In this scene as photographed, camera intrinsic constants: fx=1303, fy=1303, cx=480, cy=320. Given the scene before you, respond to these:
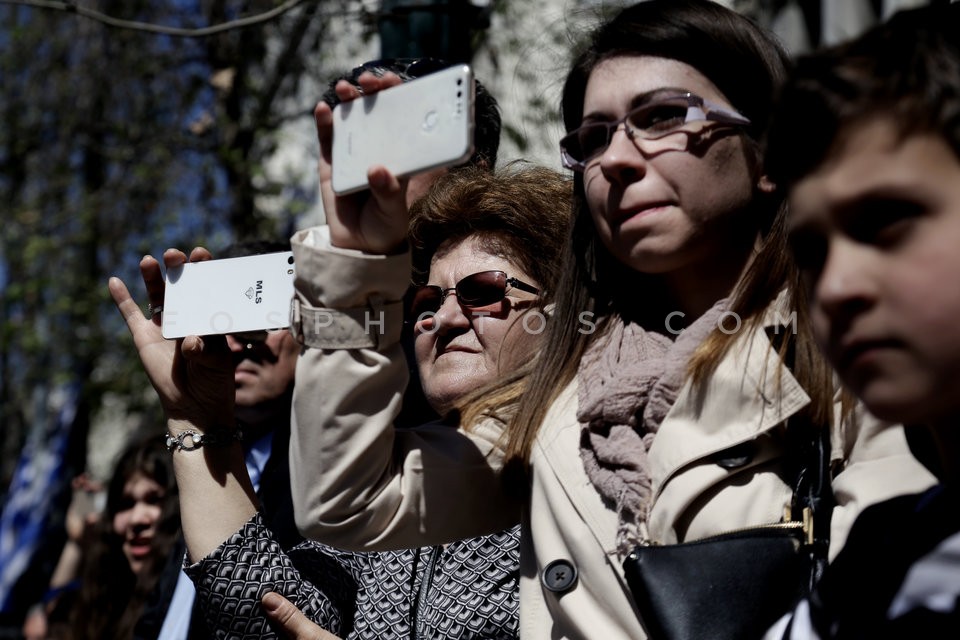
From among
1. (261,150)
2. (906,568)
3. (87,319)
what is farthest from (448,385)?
(87,319)

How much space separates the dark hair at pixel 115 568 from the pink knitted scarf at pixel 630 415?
9.47 feet

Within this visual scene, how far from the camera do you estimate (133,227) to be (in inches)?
375

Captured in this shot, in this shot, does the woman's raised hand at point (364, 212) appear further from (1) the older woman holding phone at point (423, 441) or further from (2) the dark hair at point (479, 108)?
(2) the dark hair at point (479, 108)

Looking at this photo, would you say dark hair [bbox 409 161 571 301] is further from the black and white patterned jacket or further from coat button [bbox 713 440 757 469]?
coat button [bbox 713 440 757 469]

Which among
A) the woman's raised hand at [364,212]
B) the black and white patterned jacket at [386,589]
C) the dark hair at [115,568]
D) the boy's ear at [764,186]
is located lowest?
the dark hair at [115,568]

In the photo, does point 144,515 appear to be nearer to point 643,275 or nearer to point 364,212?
point 643,275

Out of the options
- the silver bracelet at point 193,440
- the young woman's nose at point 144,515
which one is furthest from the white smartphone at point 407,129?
the young woman's nose at point 144,515

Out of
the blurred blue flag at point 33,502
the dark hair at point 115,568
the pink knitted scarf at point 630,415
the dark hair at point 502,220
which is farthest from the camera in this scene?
the blurred blue flag at point 33,502

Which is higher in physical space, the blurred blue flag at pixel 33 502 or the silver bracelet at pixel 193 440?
the silver bracelet at pixel 193 440

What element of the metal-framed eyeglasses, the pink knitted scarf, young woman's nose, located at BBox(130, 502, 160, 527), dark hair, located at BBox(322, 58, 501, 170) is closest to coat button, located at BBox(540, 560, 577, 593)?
the pink knitted scarf

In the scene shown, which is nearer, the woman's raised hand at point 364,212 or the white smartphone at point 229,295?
the woman's raised hand at point 364,212

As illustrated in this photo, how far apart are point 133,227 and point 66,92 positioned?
1.07 metres

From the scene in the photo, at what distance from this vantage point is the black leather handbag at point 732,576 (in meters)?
1.86

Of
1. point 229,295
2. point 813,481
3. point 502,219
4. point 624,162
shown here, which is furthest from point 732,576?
point 502,219
